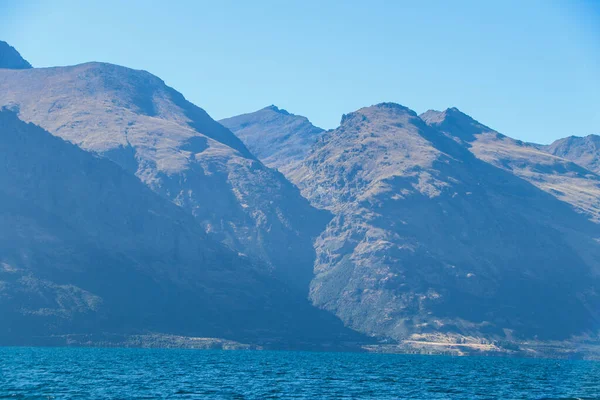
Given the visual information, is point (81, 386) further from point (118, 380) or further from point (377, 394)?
point (377, 394)

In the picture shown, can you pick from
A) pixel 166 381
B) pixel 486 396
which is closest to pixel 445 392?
pixel 486 396

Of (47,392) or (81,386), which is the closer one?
(47,392)

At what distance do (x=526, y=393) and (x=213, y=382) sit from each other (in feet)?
245

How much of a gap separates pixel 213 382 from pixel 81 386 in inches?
1406

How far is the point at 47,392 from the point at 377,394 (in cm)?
6864

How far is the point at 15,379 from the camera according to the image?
7092 inches

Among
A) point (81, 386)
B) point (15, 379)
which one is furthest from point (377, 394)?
point (15, 379)

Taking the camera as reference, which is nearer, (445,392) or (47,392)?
(47,392)

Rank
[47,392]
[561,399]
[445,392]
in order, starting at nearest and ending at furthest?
1. [47,392]
2. [561,399]
3. [445,392]

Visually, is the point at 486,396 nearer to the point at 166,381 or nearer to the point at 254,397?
the point at 254,397

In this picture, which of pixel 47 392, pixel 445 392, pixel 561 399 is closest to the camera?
pixel 47 392

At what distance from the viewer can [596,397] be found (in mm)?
177125

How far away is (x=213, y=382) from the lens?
196m

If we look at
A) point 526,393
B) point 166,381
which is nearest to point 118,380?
point 166,381
